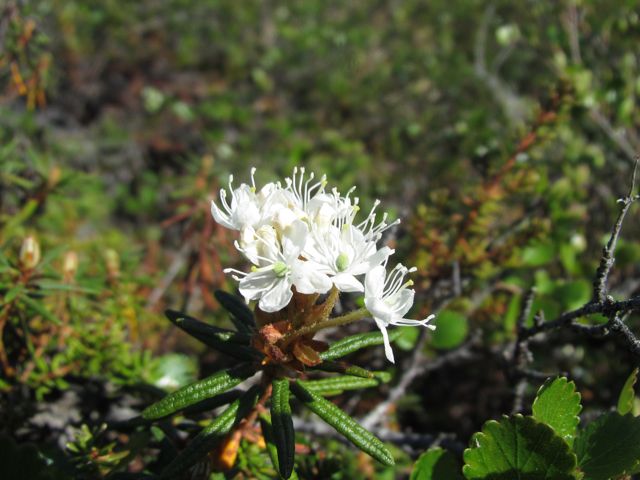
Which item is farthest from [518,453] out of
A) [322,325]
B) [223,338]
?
[223,338]

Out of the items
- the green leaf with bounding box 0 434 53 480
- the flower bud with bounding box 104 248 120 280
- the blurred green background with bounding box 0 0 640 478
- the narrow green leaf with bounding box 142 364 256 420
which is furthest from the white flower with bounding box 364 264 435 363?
the flower bud with bounding box 104 248 120 280

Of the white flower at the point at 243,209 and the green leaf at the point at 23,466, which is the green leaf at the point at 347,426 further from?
the green leaf at the point at 23,466

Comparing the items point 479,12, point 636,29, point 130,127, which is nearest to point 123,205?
point 130,127

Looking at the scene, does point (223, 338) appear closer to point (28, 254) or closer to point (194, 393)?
point (194, 393)

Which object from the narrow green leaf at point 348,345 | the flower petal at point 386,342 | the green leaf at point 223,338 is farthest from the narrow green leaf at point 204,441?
the flower petal at point 386,342

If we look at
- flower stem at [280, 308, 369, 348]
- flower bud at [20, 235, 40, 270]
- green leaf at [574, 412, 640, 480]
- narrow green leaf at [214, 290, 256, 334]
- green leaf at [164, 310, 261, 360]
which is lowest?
green leaf at [574, 412, 640, 480]

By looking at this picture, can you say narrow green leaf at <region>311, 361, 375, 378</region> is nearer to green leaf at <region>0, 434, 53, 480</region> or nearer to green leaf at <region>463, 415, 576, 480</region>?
green leaf at <region>463, 415, 576, 480</region>
